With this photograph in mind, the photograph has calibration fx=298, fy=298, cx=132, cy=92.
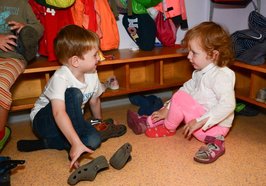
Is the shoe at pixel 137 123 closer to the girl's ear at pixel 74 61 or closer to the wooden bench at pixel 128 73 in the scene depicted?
the wooden bench at pixel 128 73

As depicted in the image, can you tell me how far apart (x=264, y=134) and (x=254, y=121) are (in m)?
0.18

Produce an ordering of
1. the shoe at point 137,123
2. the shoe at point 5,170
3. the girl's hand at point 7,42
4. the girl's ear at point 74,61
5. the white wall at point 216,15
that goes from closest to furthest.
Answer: the shoe at point 5,170 < the girl's ear at point 74,61 < the girl's hand at point 7,42 < the shoe at point 137,123 < the white wall at point 216,15

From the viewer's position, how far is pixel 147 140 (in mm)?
1441

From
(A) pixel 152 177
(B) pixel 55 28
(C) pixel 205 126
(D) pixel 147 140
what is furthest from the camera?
(B) pixel 55 28

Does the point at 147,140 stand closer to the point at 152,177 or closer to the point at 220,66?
the point at 152,177

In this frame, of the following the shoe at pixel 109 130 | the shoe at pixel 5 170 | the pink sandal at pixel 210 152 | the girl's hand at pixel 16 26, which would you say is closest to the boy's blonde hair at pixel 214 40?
the pink sandal at pixel 210 152

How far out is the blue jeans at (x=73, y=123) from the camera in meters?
1.20

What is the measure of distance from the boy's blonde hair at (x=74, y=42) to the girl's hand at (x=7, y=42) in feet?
0.84

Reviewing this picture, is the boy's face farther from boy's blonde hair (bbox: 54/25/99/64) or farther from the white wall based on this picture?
the white wall

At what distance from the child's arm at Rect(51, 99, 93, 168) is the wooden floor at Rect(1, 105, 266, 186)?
0.10 metres

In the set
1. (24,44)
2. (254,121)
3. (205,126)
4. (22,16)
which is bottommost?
(254,121)

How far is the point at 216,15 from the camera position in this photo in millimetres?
2197

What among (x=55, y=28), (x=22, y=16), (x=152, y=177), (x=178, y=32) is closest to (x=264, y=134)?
(x=152, y=177)

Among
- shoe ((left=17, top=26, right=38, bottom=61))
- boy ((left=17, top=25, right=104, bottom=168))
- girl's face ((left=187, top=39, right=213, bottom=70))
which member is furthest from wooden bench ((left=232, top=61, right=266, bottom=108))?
shoe ((left=17, top=26, right=38, bottom=61))
